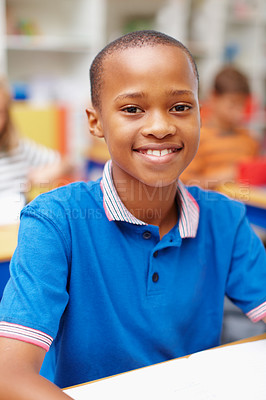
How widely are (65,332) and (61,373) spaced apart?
84 millimetres

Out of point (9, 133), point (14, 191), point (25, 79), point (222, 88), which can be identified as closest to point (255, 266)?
point (14, 191)

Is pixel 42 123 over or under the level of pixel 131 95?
under

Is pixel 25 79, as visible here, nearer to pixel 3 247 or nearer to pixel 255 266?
pixel 3 247

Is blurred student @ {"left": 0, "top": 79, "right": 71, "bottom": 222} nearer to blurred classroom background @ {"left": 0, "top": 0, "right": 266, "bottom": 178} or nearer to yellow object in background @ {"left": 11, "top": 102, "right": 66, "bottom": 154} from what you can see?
blurred classroom background @ {"left": 0, "top": 0, "right": 266, "bottom": 178}

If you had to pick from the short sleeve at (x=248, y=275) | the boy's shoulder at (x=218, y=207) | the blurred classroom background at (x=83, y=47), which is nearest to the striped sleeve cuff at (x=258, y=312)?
the short sleeve at (x=248, y=275)

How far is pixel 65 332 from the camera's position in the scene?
764 mm

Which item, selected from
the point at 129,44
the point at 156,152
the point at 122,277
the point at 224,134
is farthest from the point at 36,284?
the point at 224,134

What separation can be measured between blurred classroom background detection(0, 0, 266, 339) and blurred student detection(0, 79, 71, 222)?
2.53 ft

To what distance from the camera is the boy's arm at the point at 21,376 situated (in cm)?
55

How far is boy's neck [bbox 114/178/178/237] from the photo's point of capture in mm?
812

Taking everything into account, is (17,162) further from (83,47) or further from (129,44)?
(83,47)

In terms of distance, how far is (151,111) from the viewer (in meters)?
0.70

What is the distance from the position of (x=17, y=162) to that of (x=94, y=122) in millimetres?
1362

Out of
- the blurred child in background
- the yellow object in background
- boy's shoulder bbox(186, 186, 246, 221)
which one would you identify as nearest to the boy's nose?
boy's shoulder bbox(186, 186, 246, 221)
